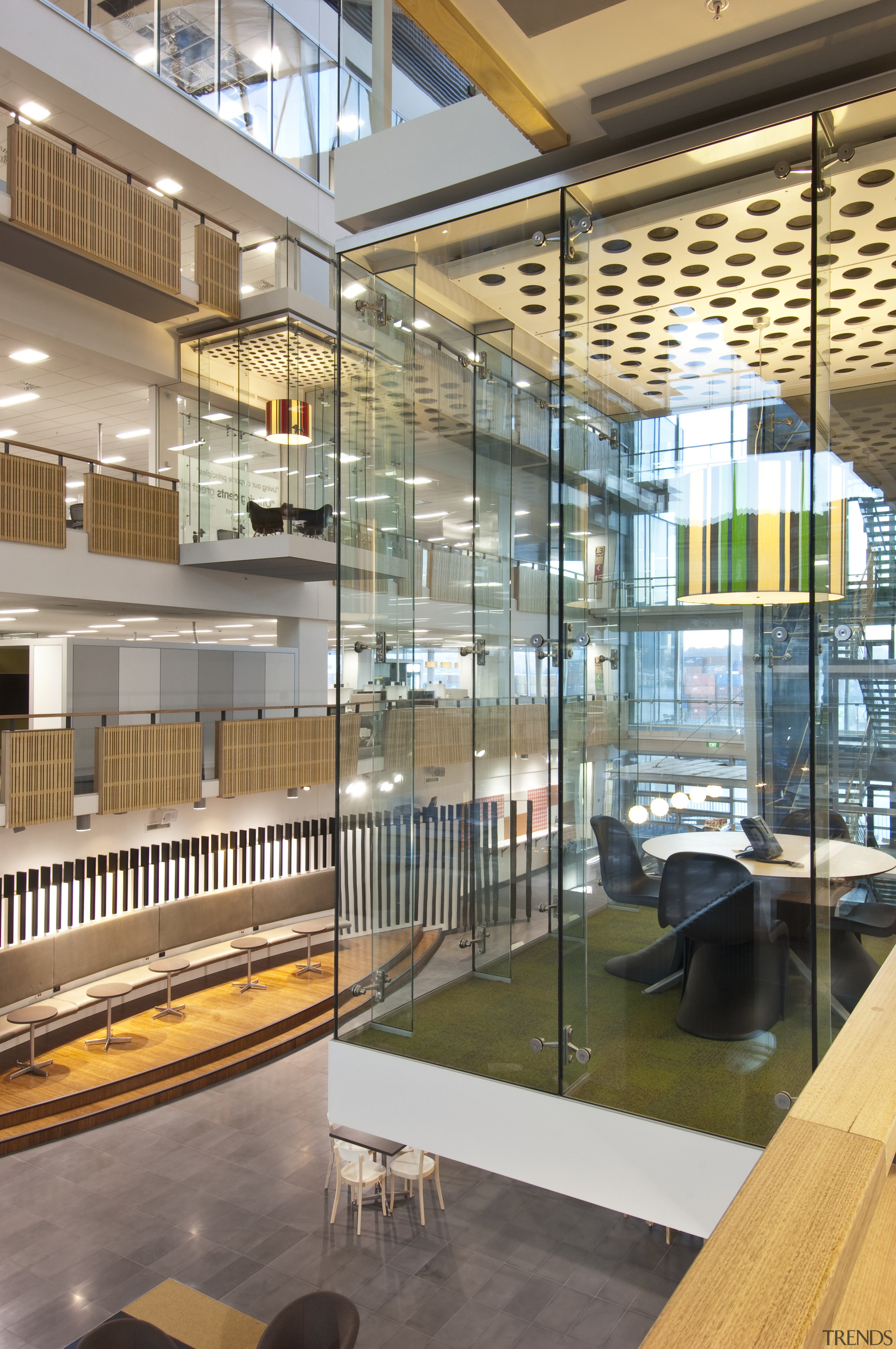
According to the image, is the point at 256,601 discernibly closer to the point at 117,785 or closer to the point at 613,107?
the point at 117,785

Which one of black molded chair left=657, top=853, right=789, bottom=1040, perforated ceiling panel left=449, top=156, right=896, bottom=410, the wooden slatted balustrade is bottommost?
black molded chair left=657, top=853, right=789, bottom=1040

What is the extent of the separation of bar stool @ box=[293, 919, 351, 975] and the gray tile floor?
3205 mm

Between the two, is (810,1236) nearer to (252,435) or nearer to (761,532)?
(761,532)

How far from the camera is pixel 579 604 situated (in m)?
3.52

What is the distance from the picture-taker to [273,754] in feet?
38.9

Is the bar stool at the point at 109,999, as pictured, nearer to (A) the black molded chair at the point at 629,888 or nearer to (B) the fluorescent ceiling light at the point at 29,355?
(B) the fluorescent ceiling light at the point at 29,355

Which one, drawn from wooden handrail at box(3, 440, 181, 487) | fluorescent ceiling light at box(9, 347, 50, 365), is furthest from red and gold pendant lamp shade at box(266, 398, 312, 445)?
fluorescent ceiling light at box(9, 347, 50, 365)

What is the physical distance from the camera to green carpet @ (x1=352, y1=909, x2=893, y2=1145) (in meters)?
3.06

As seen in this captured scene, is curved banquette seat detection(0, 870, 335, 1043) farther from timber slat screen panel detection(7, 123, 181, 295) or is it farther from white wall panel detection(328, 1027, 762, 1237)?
timber slat screen panel detection(7, 123, 181, 295)

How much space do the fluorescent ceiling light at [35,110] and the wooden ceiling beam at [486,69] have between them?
29.4 feet

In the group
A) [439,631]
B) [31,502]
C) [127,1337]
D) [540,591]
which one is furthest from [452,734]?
[31,502]

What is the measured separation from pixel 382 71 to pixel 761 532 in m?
2.57

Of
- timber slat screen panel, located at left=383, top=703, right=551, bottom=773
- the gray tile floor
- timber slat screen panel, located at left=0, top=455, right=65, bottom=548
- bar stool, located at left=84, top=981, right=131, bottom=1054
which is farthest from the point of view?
bar stool, located at left=84, top=981, right=131, bottom=1054

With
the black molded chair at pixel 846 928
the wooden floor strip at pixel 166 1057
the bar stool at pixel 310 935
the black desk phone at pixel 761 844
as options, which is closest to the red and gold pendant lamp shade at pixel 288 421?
the bar stool at pixel 310 935
